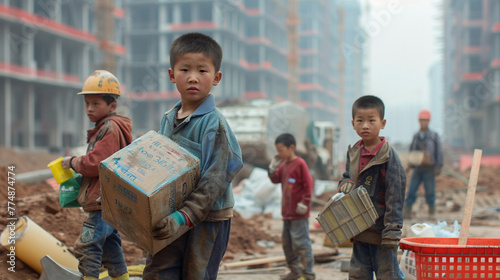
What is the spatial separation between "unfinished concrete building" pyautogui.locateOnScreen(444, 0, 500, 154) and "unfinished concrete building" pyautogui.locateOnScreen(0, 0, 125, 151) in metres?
33.5

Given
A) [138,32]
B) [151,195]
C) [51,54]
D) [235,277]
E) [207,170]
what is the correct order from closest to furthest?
[151,195] → [207,170] → [235,277] → [51,54] → [138,32]

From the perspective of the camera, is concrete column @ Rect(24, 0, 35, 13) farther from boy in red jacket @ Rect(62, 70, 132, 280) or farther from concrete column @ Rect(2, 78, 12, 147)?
boy in red jacket @ Rect(62, 70, 132, 280)

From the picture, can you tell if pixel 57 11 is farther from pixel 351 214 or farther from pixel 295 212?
pixel 351 214

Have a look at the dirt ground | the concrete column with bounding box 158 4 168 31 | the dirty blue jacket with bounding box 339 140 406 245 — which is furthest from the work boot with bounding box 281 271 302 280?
the concrete column with bounding box 158 4 168 31

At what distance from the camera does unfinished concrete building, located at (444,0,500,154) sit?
52031mm

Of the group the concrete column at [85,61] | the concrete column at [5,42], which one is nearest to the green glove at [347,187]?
the concrete column at [5,42]

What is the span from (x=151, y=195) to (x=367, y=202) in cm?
173

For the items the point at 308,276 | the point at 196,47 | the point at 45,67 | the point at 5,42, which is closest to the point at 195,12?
the point at 45,67

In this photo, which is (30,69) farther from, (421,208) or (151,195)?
(151,195)

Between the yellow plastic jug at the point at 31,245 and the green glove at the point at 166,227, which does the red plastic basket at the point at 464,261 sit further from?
the yellow plastic jug at the point at 31,245

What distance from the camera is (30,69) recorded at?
39094mm

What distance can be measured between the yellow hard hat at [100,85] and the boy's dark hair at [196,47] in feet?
4.51

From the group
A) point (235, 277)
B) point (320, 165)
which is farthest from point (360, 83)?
point (235, 277)

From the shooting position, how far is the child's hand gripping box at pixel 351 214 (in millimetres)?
3699
